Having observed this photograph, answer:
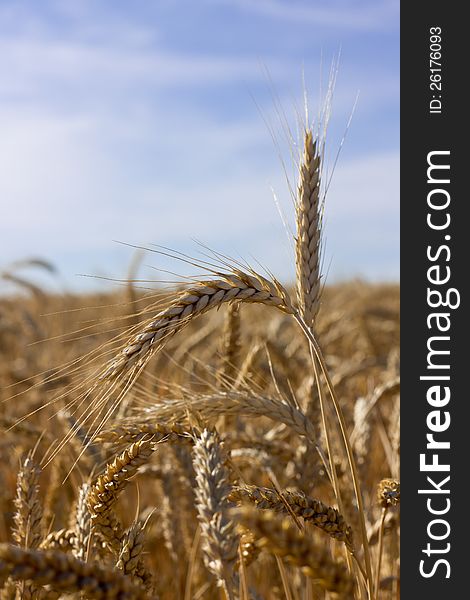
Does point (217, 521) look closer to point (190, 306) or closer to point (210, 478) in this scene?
point (210, 478)

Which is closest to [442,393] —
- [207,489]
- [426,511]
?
[426,511]

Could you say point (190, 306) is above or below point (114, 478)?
above

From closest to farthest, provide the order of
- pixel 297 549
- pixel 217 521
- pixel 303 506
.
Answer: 1. pixel 297 549
2. pixel 217 521
3. pixel 303 506

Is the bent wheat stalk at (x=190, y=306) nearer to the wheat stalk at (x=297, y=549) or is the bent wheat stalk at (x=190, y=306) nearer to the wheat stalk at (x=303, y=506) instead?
the wheat stalk at (x=303, y=506)

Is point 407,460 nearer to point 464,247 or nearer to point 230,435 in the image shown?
point 464,247

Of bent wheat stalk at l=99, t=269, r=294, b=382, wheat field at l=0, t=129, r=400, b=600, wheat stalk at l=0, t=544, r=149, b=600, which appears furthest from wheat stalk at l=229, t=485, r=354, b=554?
wheat stalk at l=0, t=544, r=149, b=600

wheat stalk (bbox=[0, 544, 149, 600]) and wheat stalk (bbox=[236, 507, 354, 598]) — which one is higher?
wheat stalk (bbox=[236, 507, 354, 598])

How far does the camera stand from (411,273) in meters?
1.95

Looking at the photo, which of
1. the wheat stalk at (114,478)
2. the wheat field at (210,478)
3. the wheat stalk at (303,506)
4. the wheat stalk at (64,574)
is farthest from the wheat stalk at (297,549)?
the wheat stalk at (114,478)

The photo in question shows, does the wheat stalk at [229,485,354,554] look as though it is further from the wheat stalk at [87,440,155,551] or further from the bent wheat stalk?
the bent wheat stalk

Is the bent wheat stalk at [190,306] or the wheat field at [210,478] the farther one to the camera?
the bent wheat stalk at [190,306]

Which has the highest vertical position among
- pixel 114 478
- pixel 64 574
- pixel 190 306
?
pixel 190 306

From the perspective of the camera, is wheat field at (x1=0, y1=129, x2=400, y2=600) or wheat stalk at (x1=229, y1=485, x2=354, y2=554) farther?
wheat stalk at (x1=229, y1=485, x2=354, y2=554)

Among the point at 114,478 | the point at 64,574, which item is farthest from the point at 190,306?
the point at 64,574
